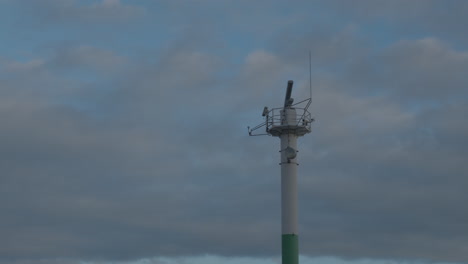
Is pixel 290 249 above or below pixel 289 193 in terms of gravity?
below

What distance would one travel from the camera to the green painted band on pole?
80.1 metres

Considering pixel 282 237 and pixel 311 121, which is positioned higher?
pixel 311 121

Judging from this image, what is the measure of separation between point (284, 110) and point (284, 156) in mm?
3689

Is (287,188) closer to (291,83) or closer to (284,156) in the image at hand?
(284,156)

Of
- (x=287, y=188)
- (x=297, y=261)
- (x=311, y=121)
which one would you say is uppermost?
(x=311, y=121)

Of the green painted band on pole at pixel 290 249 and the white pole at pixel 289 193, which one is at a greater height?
the white pole at pixel 289 193

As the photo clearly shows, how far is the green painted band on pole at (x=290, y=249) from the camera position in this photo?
8006 cm

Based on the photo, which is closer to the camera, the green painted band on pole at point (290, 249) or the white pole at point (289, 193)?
the green painted band on pole at point (290, 249)

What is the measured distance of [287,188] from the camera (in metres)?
82.0

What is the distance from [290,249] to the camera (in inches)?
3162

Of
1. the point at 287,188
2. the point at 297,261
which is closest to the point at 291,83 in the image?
the point at 287,188

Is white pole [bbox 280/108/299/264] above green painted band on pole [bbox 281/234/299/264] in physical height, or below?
above

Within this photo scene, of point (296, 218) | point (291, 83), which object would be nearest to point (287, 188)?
point (296, 218)

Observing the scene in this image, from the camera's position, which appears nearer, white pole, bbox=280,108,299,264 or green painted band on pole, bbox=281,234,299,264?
green painted band on pole, bbox=281,234,299,264
